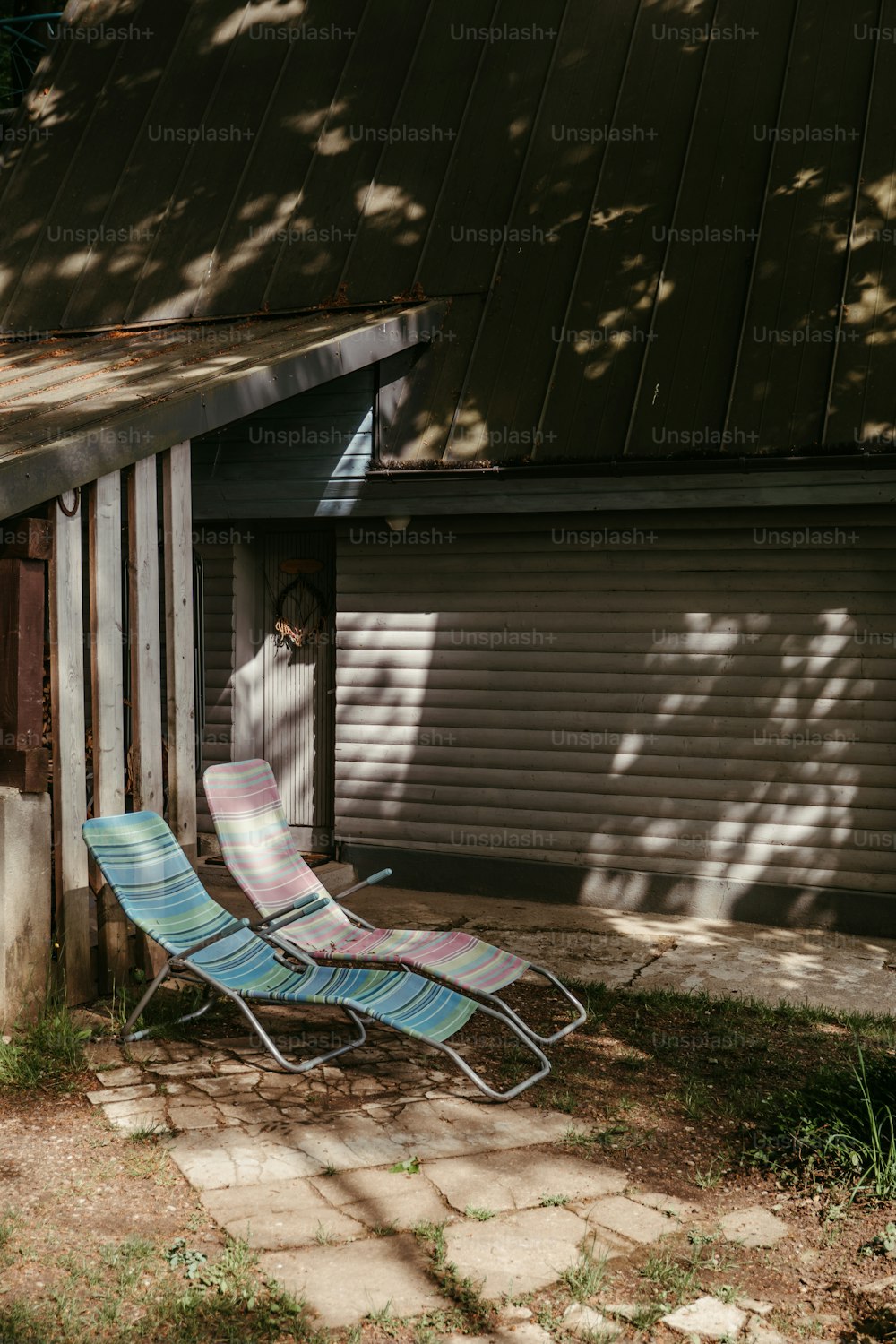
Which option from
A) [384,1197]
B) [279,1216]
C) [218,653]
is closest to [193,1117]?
[279,1216]

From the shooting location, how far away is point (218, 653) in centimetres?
999

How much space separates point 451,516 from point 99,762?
3879mm

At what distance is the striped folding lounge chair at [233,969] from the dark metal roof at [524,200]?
4100 mm

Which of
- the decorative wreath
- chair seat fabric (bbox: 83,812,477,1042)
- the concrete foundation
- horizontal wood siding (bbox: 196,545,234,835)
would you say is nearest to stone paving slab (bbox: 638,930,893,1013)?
chair seat fabric (bbox: 83,812,477,1042)

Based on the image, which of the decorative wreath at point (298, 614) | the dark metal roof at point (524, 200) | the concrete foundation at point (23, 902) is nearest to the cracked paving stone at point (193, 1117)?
the concrete foundation at point (23, 902)

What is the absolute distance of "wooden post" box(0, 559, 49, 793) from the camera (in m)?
5.45

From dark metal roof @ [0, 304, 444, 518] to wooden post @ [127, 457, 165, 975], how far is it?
1.09ft

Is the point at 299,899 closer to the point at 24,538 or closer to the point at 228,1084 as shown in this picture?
the point at 228,1084

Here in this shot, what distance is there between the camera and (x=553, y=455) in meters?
8.26

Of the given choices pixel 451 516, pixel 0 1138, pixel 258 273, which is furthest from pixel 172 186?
pixel 0 1138

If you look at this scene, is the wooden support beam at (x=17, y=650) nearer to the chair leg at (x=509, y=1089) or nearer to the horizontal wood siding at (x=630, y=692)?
the chair leg at (x=509, y=1089)

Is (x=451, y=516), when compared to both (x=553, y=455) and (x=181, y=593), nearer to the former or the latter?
(x=553, y=455)

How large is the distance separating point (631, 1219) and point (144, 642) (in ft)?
12.1

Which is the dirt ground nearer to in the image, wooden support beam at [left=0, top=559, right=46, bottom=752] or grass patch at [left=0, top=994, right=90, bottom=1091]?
grass patch at [left=0, top=994, right=90, bottom=1091]
